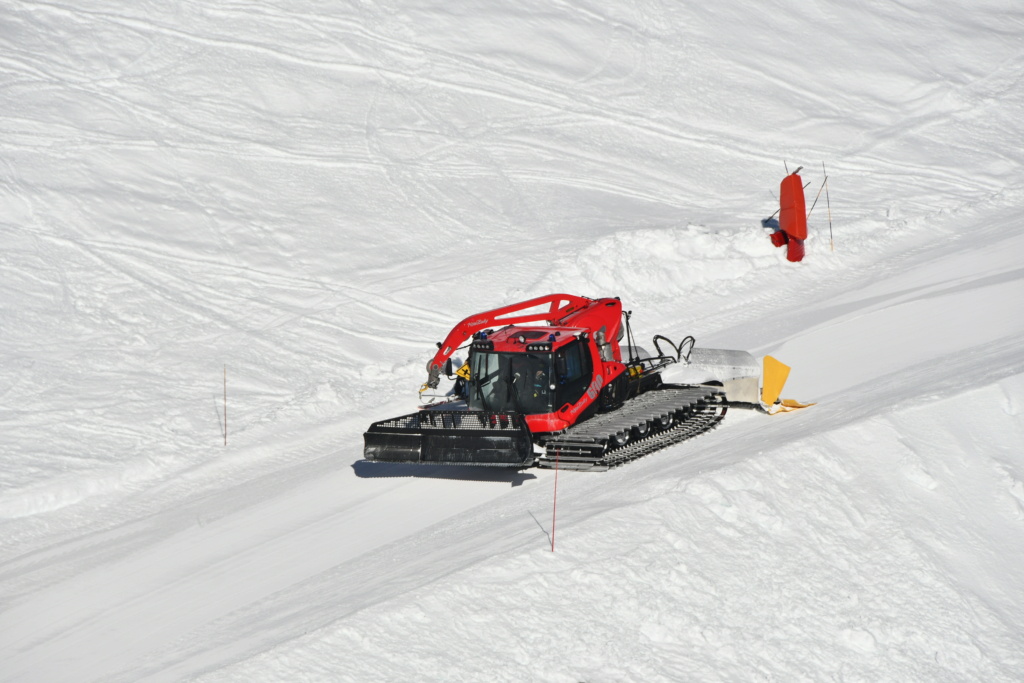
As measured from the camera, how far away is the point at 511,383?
13.5 m

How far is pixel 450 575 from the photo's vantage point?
1033cm

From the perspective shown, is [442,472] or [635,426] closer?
[635,426]

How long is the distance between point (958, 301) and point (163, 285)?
44.4 feet

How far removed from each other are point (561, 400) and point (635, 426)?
94 cm

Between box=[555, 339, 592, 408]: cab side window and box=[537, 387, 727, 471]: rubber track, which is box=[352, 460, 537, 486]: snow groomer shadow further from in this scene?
box=[555, 339, 592, 408]: cab side window

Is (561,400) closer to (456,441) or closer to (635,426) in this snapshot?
(635,426)

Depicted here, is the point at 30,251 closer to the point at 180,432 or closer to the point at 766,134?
the point at 180,432

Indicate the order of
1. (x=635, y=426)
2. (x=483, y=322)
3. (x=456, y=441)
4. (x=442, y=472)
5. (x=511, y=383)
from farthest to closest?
(x=483, y=322), (x=442, y=472), (x=635, y=426), (x=511, y=383), (x=456, y=441)

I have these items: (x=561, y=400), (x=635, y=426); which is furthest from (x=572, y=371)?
(x=635, y=426)

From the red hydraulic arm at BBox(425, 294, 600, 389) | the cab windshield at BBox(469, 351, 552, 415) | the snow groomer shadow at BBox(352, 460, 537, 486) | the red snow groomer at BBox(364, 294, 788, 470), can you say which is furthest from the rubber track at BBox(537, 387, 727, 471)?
the red hydraulic arm at BBox(425, 294, 600, 389)

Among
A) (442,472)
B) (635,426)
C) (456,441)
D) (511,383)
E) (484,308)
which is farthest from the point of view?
(484,308)

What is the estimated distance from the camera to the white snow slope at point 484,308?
33.7ft

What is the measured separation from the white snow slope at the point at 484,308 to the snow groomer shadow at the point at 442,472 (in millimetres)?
68

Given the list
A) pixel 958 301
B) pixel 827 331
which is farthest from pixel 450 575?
pixel 958 301
